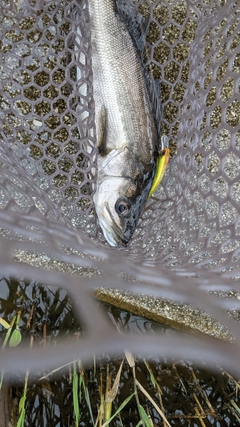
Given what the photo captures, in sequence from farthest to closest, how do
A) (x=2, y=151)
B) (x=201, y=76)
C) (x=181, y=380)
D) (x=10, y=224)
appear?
1. (x=181, y=380)
2. (x=201, y=76)
3. (x=2, y=151)
4. (x=10, y=224)

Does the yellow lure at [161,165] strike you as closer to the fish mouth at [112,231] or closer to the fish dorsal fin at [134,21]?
the fish mouth at [112,231]

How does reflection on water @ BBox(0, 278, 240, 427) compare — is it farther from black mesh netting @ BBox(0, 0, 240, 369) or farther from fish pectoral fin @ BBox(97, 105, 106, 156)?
fish pectoral fin @ BBox(97, 105, 106, 156)

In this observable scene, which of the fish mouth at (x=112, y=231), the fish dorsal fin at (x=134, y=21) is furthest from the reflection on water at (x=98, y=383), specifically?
the fish dorsal fin at (x=134, y=21)

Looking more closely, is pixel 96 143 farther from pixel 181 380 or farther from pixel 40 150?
pixel 181 380

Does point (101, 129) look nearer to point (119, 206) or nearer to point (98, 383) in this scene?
point (119, 206)

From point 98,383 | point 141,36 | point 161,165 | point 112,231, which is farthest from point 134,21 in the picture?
point 98,383

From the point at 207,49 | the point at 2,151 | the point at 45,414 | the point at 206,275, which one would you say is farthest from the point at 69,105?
the point at 45,414

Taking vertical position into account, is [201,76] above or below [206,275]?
above
